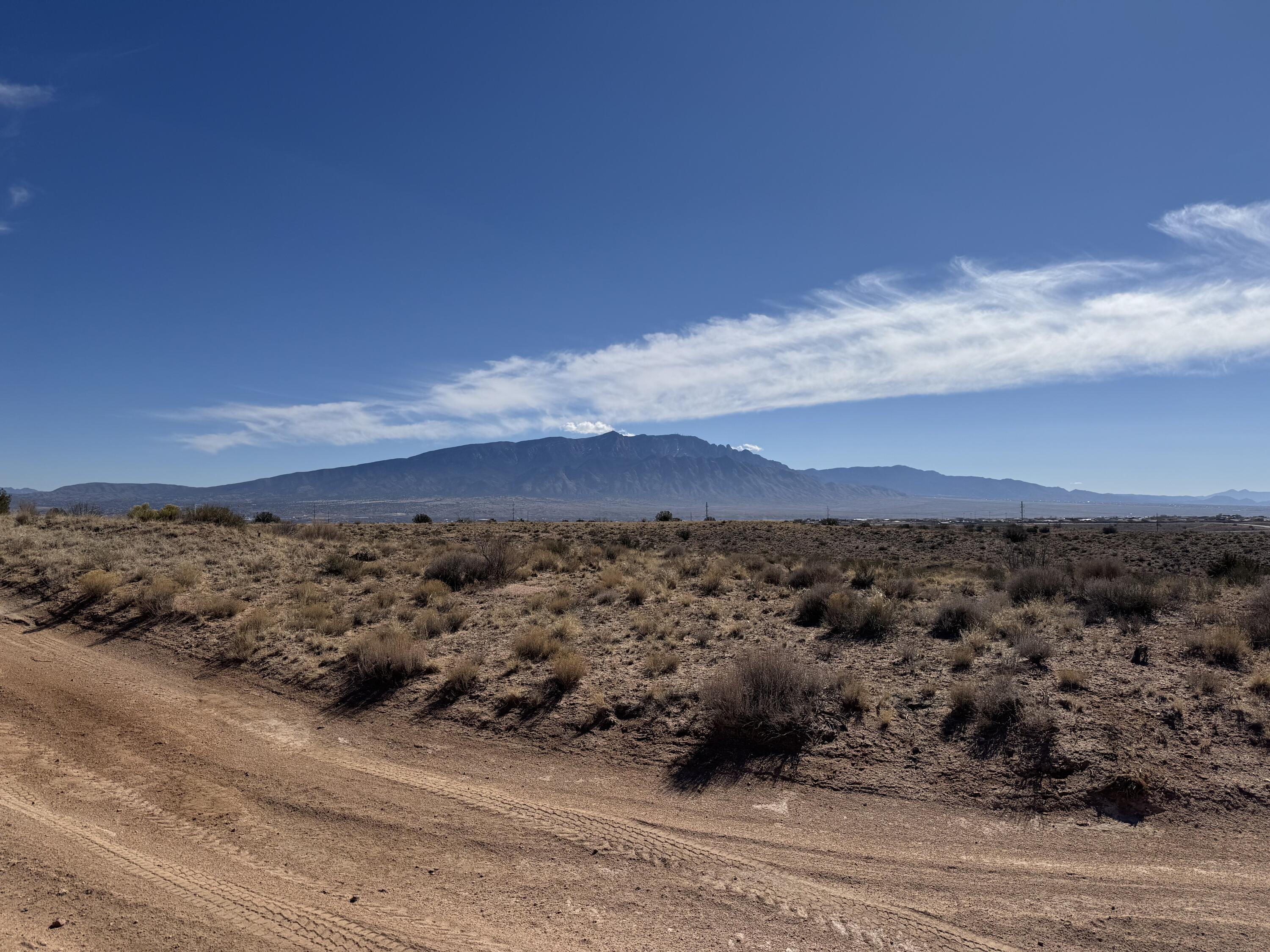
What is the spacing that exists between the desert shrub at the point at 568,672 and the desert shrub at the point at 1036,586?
11.2 meters

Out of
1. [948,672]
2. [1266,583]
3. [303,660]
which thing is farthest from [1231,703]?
[303,660]

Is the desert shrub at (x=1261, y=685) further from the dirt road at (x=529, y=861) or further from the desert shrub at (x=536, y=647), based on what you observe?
the desert shrub at (x=536, y=647)

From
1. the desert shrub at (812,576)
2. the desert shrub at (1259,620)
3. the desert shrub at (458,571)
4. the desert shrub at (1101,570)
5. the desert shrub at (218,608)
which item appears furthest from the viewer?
the desert shrub at (458,571)

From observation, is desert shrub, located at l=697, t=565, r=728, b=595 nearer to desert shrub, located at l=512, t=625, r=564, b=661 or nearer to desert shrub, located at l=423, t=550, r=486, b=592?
desert shrub, located at l=423, t=550, r=486, b=592

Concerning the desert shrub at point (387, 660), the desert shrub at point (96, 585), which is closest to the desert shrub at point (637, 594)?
the desert shrub at point (387, 660)

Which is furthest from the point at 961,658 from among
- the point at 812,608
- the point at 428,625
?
the point at 428,625

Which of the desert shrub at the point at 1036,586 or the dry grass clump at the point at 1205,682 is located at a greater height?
the desert shrub at the point at 1036,586

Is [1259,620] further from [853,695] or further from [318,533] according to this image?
[318,533]

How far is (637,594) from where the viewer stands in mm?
17297

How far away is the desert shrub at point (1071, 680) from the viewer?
31.4ft

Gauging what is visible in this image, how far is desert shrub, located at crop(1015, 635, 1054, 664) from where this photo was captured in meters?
10.9

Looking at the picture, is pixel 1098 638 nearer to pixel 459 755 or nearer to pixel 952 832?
pixel 952 832

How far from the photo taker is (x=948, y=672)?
10711mm

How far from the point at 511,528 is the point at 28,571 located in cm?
2676
